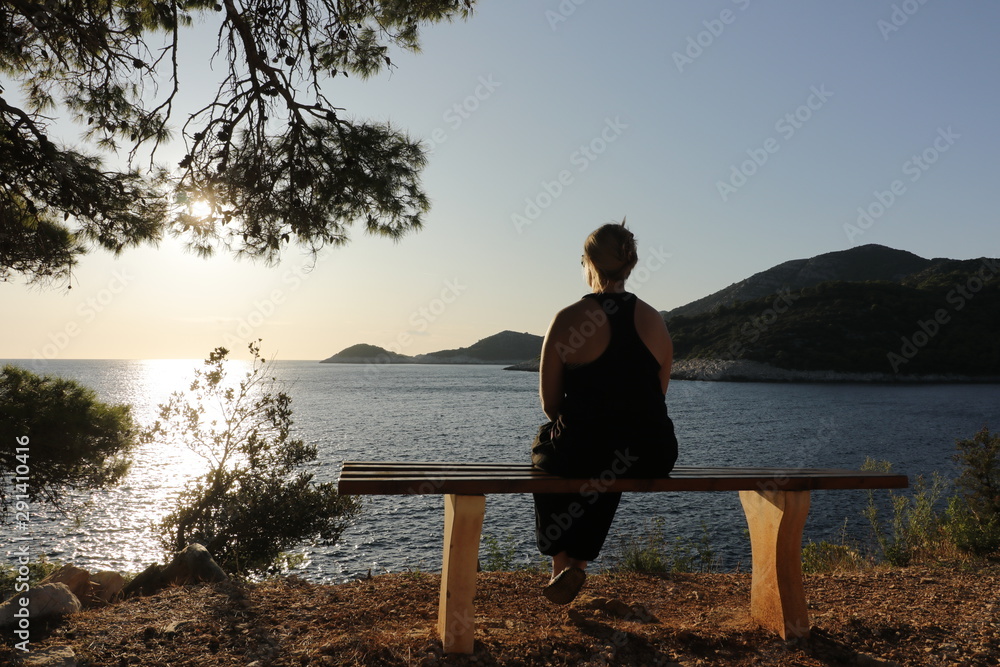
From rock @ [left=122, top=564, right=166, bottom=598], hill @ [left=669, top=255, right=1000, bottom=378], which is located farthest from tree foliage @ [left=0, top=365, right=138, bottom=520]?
hill @ [left=669, top=255, right=1000, bottom=378]

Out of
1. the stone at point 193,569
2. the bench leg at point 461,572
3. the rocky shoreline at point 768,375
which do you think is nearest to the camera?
the bench leg at point 461,572

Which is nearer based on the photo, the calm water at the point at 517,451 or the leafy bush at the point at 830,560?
the leafy bush at the point at 830,560

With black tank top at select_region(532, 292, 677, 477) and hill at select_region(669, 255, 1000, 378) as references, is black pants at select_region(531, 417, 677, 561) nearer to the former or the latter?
black tank top at select_region(532, 292, 677, 477)

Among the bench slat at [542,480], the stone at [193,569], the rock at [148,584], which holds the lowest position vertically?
the rock at [148,584]

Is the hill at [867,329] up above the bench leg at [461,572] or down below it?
above

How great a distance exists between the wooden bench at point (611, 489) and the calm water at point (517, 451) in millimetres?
5196

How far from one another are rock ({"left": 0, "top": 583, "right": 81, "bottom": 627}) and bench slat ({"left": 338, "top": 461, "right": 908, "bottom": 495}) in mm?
1941

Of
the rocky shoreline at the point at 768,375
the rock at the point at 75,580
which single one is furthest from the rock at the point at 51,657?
the rocky shoreline at the point at 768,375

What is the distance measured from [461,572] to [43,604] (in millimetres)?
2376

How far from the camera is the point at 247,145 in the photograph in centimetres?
490

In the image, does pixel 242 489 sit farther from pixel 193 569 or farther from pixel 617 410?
pixel 617 410

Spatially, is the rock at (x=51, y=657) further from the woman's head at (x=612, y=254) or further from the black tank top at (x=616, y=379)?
the woman's head at (x=612, y=254)

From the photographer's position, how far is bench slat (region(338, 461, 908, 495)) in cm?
259

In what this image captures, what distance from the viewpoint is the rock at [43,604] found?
10.7ft
